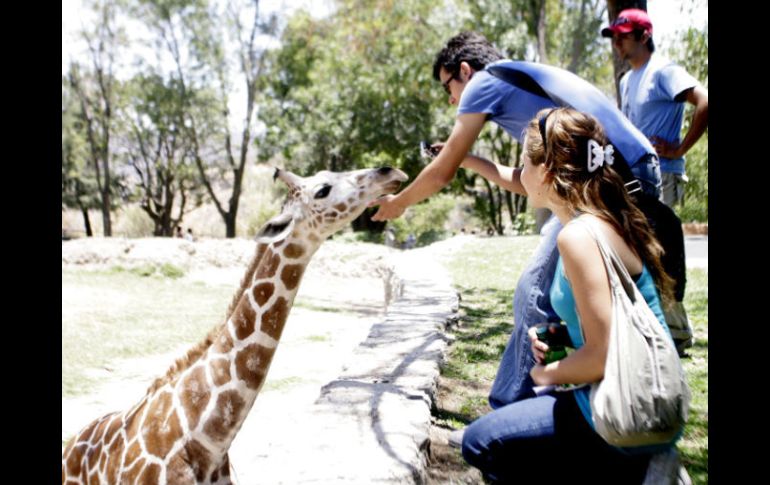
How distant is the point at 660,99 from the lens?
3.63 meters

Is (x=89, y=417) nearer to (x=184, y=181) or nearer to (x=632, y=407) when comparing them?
(x=632, y=407)

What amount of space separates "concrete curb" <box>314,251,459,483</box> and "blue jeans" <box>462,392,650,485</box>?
0.45m

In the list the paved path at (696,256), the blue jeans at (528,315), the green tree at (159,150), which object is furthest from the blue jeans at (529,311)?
the green tree at (159,150)

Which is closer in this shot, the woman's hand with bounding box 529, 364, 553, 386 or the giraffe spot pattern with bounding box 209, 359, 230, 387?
the woman's hand with bounding box 529, 364, 553, 386

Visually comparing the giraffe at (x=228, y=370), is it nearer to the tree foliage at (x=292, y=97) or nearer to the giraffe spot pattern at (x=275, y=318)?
the giraffe spot pattern at (x=275, y=318)

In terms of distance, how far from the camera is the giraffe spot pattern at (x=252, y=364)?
2.35 meters

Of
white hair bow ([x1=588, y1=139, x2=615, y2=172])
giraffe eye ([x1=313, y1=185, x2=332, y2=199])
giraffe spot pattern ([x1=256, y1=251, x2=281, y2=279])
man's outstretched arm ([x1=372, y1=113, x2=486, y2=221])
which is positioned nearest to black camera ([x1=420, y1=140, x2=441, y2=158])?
man's outstretched arm ([x1=372, y1=113, x2=486, y2=221])

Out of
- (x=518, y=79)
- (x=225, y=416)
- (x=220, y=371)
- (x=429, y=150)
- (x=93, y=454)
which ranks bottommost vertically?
(x=93, y=454)

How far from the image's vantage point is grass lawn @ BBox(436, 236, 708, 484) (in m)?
3.29

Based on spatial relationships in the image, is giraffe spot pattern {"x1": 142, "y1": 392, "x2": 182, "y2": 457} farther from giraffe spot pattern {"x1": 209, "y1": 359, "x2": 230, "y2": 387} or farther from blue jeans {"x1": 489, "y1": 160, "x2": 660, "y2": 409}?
blue jeans {"x1": 489, "y1": 160, "x2": 660, "y2": 409}

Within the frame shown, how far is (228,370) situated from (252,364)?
0.31 ft

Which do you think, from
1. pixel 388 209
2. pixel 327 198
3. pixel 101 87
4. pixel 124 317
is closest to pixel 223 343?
pixel 327 198

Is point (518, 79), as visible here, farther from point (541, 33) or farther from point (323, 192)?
point (541, 33)

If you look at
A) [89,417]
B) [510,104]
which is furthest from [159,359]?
[510,104]
